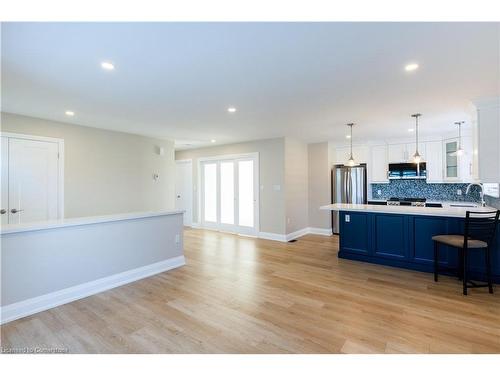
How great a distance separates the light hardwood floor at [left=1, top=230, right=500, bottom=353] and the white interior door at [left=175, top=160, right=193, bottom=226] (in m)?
4.10

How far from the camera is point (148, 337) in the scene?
87.2 inches

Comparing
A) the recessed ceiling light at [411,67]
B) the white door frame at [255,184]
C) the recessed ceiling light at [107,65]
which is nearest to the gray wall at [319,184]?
the white door frame at [255,184]

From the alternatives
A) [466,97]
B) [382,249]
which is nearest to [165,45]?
[466,97]

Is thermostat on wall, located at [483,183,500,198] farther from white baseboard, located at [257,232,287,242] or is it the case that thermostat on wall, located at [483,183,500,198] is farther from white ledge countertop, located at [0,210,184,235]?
white ledge countertop, located at [0,210,184,235]

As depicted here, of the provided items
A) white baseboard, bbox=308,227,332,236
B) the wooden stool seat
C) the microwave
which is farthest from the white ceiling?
white baseboard, bbox=308,227,332,236

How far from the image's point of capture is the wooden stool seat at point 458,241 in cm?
309

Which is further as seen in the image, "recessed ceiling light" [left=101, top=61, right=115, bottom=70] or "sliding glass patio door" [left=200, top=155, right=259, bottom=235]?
"sliding glass patio door" [left=200, top=155, right=259, bottom=235]

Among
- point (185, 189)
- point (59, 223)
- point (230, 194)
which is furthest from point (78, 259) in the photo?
point (185, 189)

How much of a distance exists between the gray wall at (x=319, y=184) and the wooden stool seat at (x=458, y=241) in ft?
10.6

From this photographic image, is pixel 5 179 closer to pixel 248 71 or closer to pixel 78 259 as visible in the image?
pixel 78 259

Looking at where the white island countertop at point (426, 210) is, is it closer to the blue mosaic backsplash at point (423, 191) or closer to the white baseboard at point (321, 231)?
the blue mosaic backsplash at point (423, 191)

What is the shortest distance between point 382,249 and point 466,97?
8.13 feet

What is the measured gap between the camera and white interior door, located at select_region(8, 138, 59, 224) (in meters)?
3.91

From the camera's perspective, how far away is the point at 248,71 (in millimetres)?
2496
